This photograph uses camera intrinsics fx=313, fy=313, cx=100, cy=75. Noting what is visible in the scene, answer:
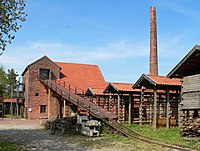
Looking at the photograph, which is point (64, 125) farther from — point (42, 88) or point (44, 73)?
point (44, 73)

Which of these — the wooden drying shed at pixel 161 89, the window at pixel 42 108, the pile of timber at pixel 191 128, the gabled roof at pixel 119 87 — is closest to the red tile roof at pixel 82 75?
the window at pixel 42 108

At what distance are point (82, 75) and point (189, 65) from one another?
30.8m

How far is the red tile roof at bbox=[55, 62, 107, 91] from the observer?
45391mm

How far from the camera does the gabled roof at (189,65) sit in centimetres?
1652

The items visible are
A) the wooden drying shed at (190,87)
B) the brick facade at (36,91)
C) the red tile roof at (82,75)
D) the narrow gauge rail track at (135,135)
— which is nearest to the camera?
the narrow gauge rail track at (135,135)

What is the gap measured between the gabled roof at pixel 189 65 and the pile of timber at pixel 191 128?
3051 millimetres

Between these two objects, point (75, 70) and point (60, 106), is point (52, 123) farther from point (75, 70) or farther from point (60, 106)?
point (75, 70)

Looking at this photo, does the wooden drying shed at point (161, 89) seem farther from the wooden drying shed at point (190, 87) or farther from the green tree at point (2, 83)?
the green tree at point (2, 83)

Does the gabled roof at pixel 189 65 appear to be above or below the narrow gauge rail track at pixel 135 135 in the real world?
above

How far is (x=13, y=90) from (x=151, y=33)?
958 inches

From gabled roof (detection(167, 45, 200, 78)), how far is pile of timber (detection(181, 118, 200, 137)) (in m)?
3.05

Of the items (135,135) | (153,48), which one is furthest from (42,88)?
(135,135)

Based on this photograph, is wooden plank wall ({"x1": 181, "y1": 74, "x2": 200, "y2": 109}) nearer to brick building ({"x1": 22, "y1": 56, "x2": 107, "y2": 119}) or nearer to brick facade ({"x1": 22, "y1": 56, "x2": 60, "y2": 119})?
brick building ({"x1": 22, "y1": 56, "x2": 107, "y2": 119})

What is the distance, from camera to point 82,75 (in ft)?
156
